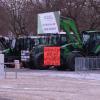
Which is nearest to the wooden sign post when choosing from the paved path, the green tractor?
the green tractor

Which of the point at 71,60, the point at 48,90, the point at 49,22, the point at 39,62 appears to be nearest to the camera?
the point at 48,90

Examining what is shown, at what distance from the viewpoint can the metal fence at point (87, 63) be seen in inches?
1168

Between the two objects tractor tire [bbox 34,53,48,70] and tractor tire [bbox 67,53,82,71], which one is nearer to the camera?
tractor tire [bbox 67,53,82,71]

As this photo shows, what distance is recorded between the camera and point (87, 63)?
2969 centimetres

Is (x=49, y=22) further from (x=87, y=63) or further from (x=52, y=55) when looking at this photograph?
(x=87, y=63)

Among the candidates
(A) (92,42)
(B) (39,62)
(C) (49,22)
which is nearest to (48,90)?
(C) (49,22)

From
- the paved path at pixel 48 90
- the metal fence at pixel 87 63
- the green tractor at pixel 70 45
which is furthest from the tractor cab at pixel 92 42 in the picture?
the paved path at pixel 48 90

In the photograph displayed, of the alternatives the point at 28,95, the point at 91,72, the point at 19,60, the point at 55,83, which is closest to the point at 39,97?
the point at 28,95

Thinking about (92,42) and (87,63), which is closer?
(87,63)

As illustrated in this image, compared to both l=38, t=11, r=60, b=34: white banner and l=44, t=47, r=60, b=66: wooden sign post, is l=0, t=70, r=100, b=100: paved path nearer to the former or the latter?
l=44, t=47, r=60, b=66: wooden sign post

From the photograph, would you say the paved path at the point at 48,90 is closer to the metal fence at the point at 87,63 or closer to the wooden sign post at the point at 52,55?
the metal fence at the point at 87,63

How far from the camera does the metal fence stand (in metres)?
29.7

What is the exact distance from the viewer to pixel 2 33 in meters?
55.4

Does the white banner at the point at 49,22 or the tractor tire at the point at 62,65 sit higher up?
the white banner at the point at 49,22
